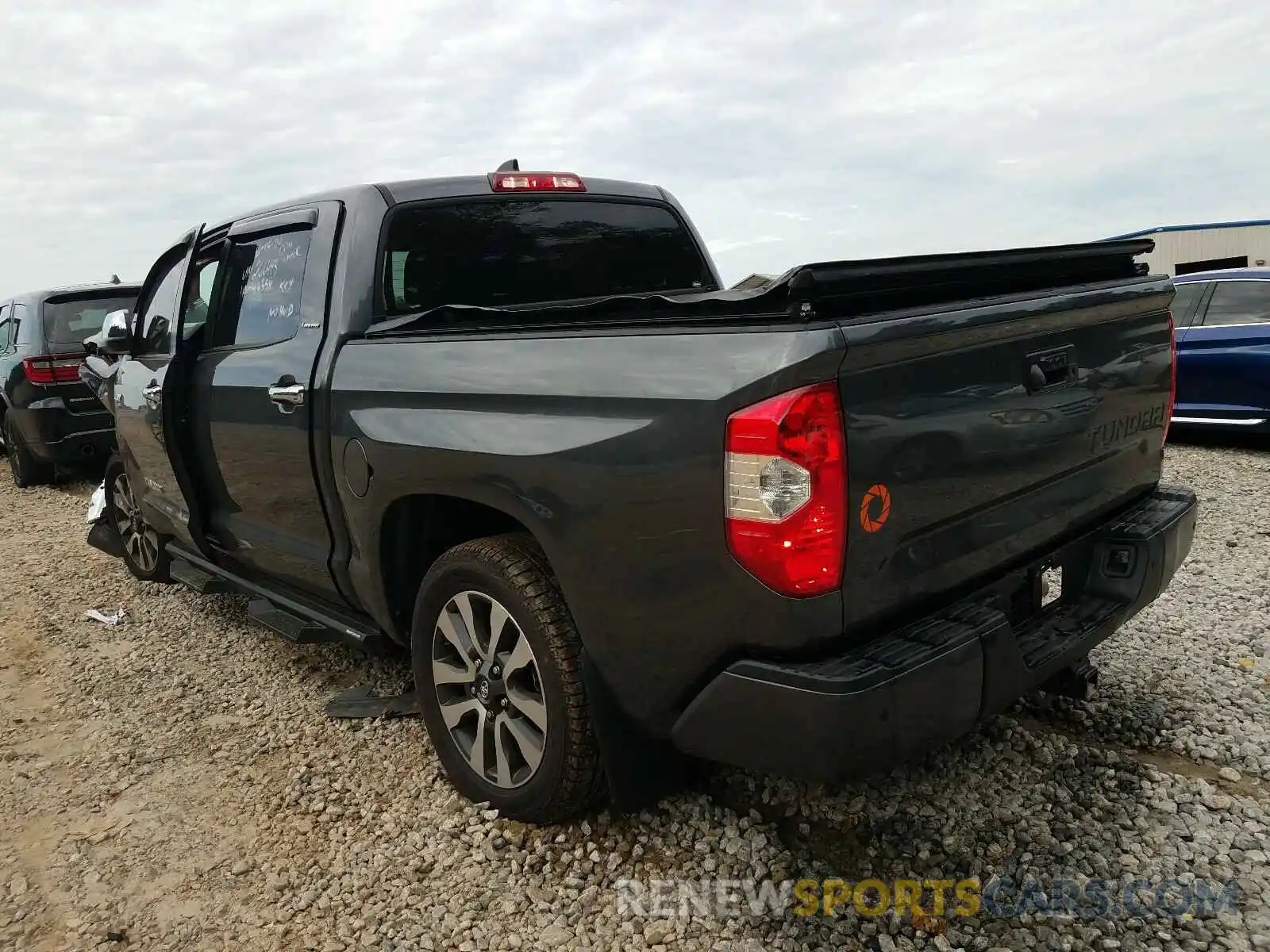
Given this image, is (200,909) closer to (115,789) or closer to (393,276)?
(115,789)

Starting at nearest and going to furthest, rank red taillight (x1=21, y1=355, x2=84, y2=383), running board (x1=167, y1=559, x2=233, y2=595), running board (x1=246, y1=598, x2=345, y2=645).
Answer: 1. running board (x1=246, y1=598, x2=345, y2=645)
2. running board (x1=167, y1=559, x2=233, y2=595)
3. red taillight (x1=21, y1=355, x2=84, y2=383)

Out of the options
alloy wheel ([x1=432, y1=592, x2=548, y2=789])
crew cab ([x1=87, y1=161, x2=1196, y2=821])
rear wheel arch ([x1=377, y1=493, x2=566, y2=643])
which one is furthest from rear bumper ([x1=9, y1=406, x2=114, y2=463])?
alloy wheel ([x1=432, y1=592, x2=548, y2=789])

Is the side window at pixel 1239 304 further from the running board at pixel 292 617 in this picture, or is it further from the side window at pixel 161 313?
the side window at pixel 161 313

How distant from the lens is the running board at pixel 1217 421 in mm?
7551

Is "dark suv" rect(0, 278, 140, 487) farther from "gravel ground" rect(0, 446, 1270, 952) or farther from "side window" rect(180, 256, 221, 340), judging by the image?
"gravel ground" rect(0, 446, 1270, 952)

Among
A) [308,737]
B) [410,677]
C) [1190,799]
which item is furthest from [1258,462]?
[308,737]

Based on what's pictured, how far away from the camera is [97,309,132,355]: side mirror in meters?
4.66

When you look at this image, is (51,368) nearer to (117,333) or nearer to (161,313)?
Result: (117,333)

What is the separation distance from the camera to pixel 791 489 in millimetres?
1873

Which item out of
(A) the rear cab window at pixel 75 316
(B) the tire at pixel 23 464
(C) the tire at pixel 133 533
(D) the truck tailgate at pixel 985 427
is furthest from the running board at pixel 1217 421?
(B) the tire at pixel 23 464

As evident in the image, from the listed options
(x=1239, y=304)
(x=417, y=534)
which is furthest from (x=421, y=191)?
(x=1239, y=304)

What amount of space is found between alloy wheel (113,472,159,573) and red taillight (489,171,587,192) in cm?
308

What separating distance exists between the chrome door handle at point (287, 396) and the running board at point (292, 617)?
797 millimetres

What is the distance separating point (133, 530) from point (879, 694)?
511 centimetres
